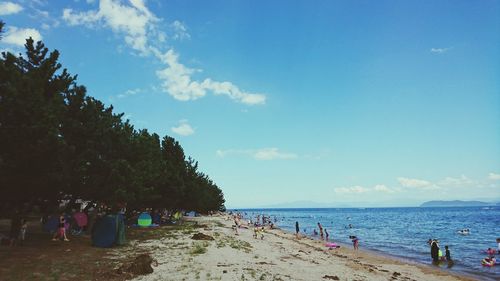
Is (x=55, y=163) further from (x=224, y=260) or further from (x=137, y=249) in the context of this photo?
(x=224, y=260)

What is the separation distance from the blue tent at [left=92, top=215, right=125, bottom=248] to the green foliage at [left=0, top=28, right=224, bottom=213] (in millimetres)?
2691

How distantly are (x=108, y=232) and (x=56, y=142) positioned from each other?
6.98 m

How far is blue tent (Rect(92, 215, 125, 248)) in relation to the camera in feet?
74.5

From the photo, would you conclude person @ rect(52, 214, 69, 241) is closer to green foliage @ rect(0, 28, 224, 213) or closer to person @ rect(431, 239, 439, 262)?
green foliage @ rect(0, 28, 224, 213)

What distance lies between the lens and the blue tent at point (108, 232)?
2270 centimetres

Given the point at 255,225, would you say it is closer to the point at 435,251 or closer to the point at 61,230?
the point at 435,251

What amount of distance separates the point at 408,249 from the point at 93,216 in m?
37.1

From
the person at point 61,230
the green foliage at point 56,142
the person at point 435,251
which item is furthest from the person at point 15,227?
the person at point 435,251

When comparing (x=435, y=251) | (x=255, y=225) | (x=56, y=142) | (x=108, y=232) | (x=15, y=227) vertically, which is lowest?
(x=435, y=251)

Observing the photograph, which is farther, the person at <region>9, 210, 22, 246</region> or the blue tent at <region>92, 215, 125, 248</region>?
the blue tent at <region>92, 215, 125, 248</region>

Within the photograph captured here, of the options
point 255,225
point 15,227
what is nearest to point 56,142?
point 15,227

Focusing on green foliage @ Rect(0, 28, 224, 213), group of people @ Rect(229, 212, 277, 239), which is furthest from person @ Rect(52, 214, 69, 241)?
group of people @ Rect(229, 212, 277, 239)

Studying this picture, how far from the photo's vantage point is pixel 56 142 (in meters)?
19.5

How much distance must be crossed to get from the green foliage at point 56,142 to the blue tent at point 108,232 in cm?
269
